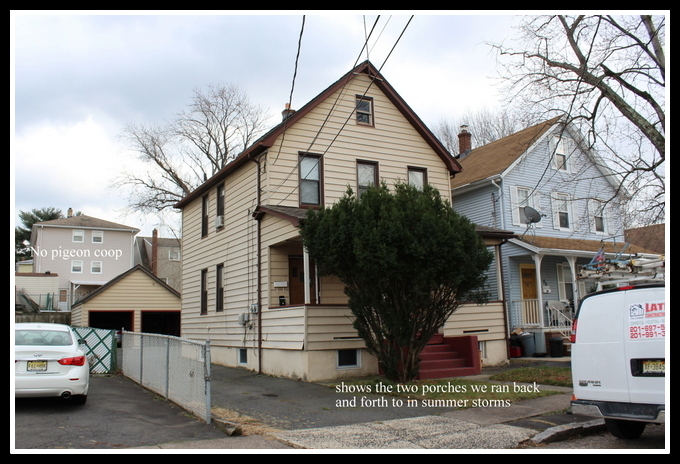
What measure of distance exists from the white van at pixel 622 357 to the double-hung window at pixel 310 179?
32.6 ft

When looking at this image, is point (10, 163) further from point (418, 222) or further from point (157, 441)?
point (418, 222)

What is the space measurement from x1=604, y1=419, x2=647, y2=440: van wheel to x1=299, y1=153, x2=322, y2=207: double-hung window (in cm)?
1041

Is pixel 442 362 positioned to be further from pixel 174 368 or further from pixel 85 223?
pixel 85 223

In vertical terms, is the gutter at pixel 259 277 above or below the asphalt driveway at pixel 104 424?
above

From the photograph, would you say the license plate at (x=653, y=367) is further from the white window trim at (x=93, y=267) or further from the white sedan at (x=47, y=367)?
the white window trim at (x=93, y=267)

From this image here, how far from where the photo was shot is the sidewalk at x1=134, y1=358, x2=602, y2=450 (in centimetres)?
724

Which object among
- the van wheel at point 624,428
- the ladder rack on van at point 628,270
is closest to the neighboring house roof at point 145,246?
the ladder rack on van at point 628,270

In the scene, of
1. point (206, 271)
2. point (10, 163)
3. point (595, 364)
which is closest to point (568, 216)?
point (206, 271)

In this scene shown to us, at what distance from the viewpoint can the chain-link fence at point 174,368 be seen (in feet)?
28.9

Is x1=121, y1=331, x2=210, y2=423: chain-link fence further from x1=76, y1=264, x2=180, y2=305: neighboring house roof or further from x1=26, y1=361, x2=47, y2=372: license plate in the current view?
x1=76, y1=264, x2=180, y2=305: neighboring house roof

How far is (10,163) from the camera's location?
5754 millimetres

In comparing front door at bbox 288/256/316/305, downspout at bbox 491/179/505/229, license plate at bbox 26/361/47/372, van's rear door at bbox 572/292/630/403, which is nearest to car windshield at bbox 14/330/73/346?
license plate at bbox 26/361/47/372
